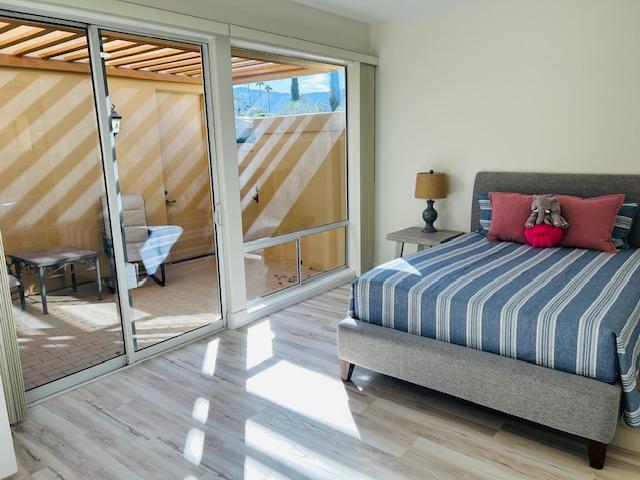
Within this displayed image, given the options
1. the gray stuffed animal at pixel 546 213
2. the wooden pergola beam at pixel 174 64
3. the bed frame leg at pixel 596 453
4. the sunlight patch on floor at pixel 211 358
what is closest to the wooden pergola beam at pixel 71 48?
the wooden pergola beam at pixel 174 64

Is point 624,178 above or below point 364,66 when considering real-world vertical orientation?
below

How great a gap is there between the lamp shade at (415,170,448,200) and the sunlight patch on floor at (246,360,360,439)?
2109mm

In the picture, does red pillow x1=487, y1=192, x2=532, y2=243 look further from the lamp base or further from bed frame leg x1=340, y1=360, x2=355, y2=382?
bed frame leg x1=340, y1=360, x2=355, y2=382

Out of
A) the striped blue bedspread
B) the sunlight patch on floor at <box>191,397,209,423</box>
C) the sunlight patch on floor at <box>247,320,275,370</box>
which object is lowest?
the sunlight patch on floor at <box>191,397,209,423</box>

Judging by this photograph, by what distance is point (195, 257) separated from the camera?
150 inches

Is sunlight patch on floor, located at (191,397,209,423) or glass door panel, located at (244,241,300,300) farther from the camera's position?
glass door panel, located at (244,241,300,300)

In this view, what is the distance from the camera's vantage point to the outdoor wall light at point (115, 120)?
3026 mm

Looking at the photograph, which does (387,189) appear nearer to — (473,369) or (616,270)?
(616,270)

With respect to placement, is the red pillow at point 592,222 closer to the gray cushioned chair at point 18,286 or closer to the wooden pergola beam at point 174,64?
the wooden pergola beam at point 174,64

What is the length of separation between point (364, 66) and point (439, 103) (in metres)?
0.84

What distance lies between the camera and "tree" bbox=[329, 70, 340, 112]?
15.4ft

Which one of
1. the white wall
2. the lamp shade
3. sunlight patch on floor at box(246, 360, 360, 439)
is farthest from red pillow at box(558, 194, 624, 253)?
sunlight patch on floor at box(246, 360, 360, 439)

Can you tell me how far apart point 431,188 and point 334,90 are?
55.1 inches

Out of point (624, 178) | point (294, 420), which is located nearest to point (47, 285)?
point (294, 420)
